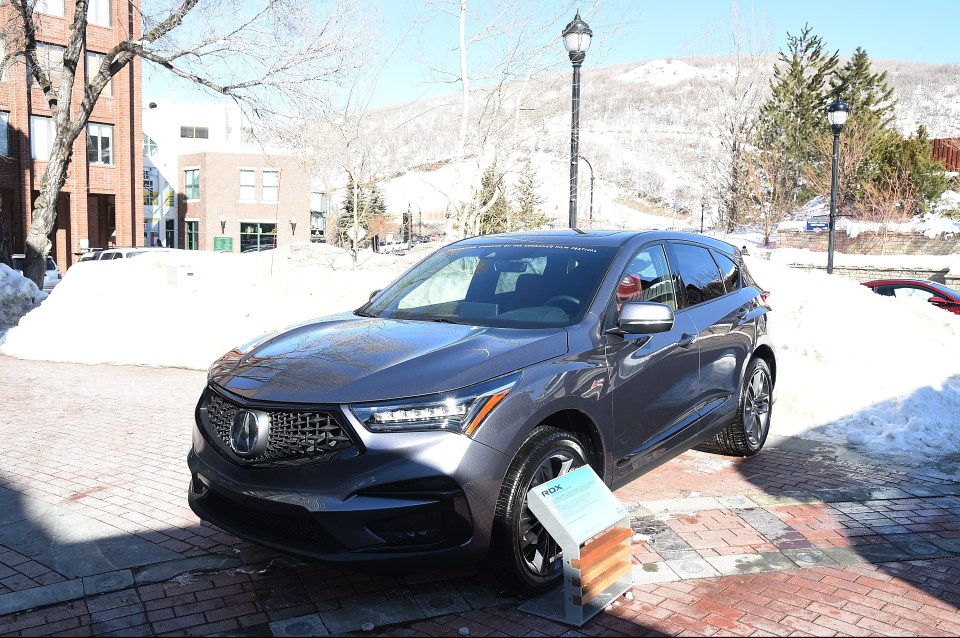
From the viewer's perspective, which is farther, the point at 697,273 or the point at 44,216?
the point at 44,216

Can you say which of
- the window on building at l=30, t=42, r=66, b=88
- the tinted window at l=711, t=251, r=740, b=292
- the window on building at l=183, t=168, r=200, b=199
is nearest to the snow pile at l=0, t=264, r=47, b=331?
the tinted window at l=711, t=251, r=740, b=292

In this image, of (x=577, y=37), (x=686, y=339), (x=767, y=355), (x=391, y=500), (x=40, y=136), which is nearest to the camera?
(x=391, y=500)

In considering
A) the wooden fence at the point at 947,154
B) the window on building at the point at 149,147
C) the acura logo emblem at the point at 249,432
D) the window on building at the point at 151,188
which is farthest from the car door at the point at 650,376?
the wooden fence at the point at 947,154

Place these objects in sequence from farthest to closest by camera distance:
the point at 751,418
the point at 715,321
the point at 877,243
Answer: the point at 877,243
the point at 751,418
the point at 715,321

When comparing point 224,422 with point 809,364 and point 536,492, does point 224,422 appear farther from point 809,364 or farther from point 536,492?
point 809,364

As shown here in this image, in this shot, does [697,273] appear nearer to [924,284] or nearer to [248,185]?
[924,284]

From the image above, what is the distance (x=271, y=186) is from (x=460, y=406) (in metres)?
58.3

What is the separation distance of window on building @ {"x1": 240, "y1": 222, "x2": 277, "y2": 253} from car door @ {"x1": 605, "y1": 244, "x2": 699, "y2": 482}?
54.5 m

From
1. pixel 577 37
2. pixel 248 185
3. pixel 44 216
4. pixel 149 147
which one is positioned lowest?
pixel 44 216

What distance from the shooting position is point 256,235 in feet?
192

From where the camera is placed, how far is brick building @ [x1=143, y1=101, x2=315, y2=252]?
5719 centimetres

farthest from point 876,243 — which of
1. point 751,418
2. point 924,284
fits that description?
point 751,418

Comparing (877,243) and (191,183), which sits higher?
(191,183)

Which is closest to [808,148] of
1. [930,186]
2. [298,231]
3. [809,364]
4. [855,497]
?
[930,186]
